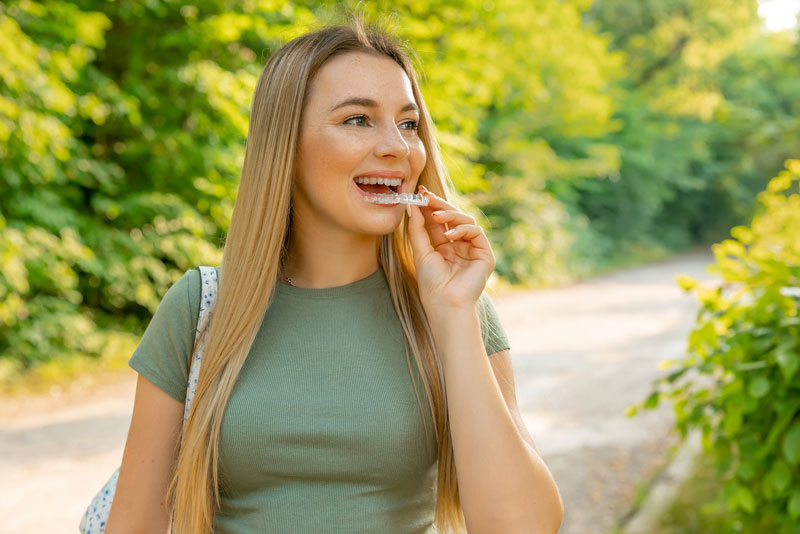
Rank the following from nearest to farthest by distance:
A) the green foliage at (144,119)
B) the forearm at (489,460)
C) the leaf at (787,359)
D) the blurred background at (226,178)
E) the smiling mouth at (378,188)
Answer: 1. the forearm at (489,460)
2. the smiling mouth at (378,188)
3. the leaf at (787,359)
4. the blurred background at (226,178)
5. the green foliage at (144,119)

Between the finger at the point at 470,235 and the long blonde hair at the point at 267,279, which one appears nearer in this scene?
the long blonde hair at the point at 267,279

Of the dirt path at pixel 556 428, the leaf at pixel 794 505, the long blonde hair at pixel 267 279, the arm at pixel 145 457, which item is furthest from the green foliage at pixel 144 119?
the leaf at pixel 794 505

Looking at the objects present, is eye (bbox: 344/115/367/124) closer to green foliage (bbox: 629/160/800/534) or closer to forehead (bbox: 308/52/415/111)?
forehead (bbox: 308/52/415/111)

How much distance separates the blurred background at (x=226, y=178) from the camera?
9.27 ft

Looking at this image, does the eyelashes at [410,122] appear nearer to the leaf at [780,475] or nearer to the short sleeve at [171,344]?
the short sleeve at [171,344]

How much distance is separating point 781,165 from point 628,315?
1508cm

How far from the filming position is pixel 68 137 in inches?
324

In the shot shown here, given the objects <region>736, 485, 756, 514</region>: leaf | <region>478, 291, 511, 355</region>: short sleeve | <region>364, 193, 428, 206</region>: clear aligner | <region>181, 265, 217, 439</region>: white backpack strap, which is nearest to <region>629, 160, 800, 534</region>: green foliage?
<region>736, 485, 756, 514</region>: leaf

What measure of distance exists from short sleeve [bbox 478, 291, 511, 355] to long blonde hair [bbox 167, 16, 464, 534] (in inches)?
5.1

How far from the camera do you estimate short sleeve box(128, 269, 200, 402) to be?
1739 millimetres

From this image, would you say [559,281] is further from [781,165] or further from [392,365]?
[392,365]

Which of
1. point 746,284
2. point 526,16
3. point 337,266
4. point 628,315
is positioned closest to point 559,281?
point 628,315

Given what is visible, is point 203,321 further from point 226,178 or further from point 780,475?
point 226,178

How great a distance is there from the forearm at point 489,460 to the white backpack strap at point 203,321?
57 centimetres
